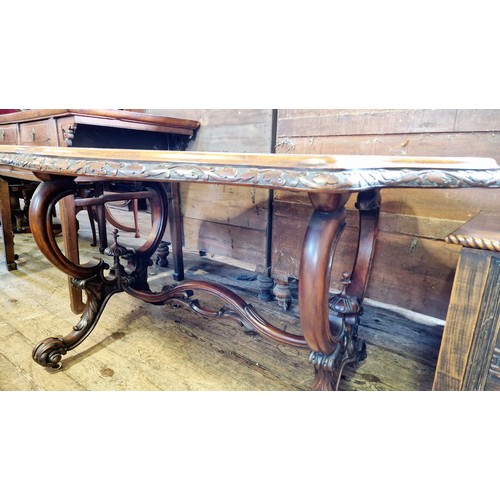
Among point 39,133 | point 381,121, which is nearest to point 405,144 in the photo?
point 381,121

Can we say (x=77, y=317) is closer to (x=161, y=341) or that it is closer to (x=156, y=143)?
(x=161, y=341)

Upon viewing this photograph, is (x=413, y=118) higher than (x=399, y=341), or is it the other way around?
(x=413, y=118)

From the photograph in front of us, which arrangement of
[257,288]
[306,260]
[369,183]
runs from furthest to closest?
[257,288]
[306,260]
[369,183]

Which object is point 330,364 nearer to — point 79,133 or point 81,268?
point 81,268

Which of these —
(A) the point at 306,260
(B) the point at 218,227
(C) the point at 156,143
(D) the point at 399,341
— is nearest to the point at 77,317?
(B) the point at 218,227

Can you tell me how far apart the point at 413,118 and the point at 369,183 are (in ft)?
2.79

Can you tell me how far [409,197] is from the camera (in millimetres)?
1203

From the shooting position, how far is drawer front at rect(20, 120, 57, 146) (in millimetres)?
1303

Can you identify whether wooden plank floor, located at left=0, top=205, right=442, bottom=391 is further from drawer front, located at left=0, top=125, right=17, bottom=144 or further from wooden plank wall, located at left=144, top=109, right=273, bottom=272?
drawer front, located at left=0, top=125, right=17, bottom=144

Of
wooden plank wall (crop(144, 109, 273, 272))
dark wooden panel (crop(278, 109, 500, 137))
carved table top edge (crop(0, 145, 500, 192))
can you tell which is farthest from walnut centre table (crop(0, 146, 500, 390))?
wooden plank wall (crop(144, 109, 273, 272))

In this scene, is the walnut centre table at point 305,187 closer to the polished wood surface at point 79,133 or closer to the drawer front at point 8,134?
the polished wood surface at point 79,133

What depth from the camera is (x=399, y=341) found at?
1213 mm

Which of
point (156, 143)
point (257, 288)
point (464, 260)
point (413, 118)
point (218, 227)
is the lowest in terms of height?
point (257, 288)

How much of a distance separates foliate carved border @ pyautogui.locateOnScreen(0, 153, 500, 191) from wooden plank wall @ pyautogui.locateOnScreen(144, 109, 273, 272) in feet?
3.26
